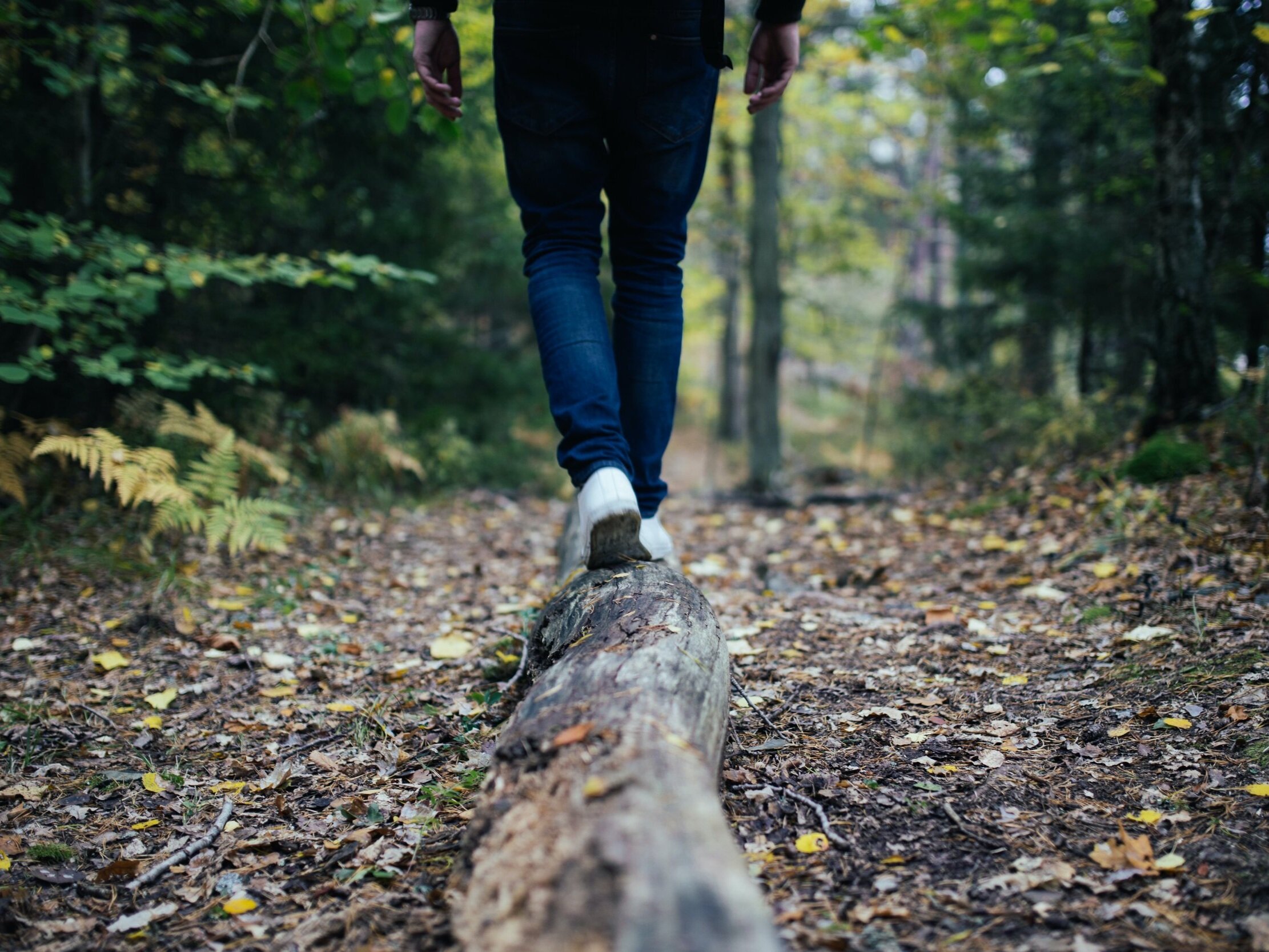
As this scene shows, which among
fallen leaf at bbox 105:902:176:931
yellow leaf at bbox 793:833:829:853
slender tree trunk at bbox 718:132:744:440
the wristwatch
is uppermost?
slender tree trunk at bbox 718:132:744:440

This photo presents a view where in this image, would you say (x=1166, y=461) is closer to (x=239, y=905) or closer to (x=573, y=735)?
(x=573, y=735)

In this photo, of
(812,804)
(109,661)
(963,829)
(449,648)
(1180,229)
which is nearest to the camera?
(963,829)

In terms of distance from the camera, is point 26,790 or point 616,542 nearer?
point 26,790

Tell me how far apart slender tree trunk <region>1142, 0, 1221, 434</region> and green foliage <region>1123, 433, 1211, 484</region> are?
393 mm

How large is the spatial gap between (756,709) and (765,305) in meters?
5.03

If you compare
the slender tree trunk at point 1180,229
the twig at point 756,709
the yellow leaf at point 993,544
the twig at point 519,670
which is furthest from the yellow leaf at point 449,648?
the slender tree trunk at point 1180,229

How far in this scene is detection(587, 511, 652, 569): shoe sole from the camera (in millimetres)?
1907

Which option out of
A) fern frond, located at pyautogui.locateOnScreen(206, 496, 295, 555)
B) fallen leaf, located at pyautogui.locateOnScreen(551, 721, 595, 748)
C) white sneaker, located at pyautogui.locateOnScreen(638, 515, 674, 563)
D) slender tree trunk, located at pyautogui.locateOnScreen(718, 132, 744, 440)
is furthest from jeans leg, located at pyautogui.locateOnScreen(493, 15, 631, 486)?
slender tree trunk, located at pyautogui.locateOnScreen(718, 132, 744, 440)

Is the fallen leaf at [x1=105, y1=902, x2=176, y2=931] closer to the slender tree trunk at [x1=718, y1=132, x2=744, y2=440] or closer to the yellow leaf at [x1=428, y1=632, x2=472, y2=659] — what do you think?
the yellow leaf at [x1=428, y1=632, x2=472, y2=659]

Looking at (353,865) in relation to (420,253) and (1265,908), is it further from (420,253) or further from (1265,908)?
(420,253)

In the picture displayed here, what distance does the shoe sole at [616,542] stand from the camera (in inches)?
75.1

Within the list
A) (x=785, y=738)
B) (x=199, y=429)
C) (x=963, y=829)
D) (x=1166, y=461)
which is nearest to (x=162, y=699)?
(x=785, y=738)

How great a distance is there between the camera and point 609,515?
74.0 inches

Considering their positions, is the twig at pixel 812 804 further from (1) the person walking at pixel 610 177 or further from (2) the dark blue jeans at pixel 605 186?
(2) the dark blue jeans at pixel 605 186
